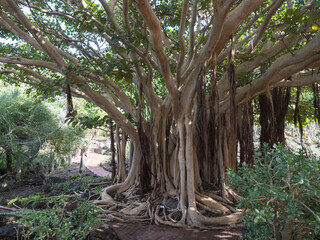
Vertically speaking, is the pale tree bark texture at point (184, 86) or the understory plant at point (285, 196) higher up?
the pale tree bark texture at point (184, 86)

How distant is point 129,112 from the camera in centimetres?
554

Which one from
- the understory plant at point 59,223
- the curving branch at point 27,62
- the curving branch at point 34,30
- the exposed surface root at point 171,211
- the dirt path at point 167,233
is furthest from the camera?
the curving branch at point 27,62

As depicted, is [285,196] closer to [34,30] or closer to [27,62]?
[34,30]

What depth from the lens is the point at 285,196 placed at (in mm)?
1735

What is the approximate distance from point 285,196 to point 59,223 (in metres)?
2.16

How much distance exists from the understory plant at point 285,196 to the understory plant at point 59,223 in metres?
1.59

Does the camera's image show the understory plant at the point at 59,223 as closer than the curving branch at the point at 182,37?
Yes

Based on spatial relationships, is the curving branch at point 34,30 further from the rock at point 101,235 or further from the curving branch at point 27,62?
the rock at point 101,235

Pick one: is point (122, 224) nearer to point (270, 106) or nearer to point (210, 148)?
Result: point (210, 148)

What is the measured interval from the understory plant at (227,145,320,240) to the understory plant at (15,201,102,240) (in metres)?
1.59

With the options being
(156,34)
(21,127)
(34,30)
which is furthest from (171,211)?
(21,127)

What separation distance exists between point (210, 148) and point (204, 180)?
1099 millimetres

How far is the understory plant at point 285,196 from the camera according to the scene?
5.71 feet

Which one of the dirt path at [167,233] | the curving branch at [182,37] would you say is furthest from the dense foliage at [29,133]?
the curving branch at [182,37]
